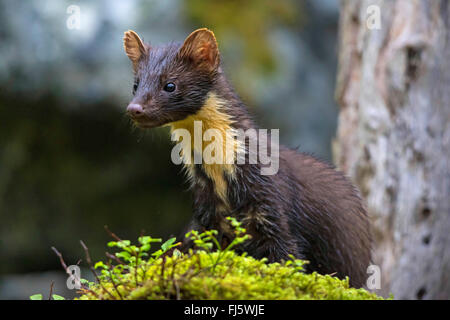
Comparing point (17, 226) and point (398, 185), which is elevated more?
point (398, 185)

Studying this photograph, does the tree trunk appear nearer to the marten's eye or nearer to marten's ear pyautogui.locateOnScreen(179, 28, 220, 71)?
marten's ear pyautogui.locateOnScreen(179, 28, 220, 71)

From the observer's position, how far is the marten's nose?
430cm

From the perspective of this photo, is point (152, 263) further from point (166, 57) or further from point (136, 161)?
point (136, 161)

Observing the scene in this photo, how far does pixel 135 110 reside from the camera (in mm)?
4309

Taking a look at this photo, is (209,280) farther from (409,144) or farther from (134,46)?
(409,144)

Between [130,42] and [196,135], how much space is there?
94 cm

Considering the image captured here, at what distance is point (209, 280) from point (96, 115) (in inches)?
338

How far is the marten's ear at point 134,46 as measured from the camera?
4.82 meters

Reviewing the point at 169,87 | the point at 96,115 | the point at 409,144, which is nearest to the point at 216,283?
the point at 169,87
